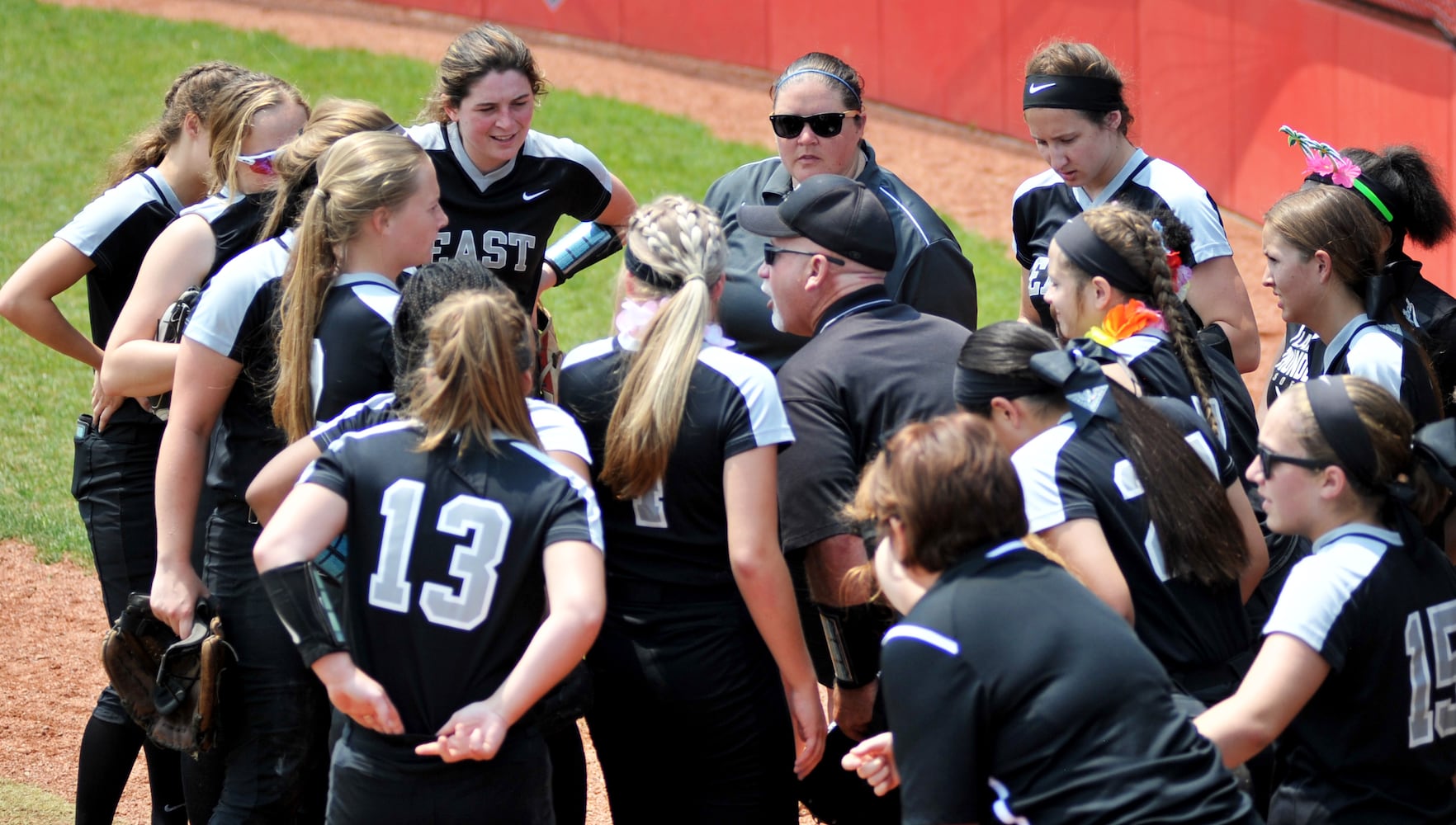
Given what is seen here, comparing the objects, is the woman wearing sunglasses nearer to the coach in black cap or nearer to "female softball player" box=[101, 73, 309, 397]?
the coach in black cap

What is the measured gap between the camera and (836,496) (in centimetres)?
317

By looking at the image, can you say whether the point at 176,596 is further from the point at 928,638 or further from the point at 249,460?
the point at 928,638

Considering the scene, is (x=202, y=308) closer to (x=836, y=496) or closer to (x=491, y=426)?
(x=491, y=426)

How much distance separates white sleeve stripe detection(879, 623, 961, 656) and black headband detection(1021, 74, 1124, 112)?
8.27 ft

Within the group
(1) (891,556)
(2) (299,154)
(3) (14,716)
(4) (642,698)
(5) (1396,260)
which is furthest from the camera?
(3) (14,716)

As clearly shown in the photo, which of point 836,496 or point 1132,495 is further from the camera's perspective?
point 836,496

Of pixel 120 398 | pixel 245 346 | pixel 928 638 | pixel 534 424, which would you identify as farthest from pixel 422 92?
pixel 928 638

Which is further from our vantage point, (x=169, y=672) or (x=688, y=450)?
(x=169, y=672)

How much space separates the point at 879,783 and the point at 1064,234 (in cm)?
138

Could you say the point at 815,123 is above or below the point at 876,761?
above

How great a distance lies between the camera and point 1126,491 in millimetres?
2783

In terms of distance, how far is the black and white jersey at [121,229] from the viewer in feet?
13.4

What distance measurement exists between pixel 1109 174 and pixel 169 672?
3.03m

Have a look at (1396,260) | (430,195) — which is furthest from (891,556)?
(1396,260)
